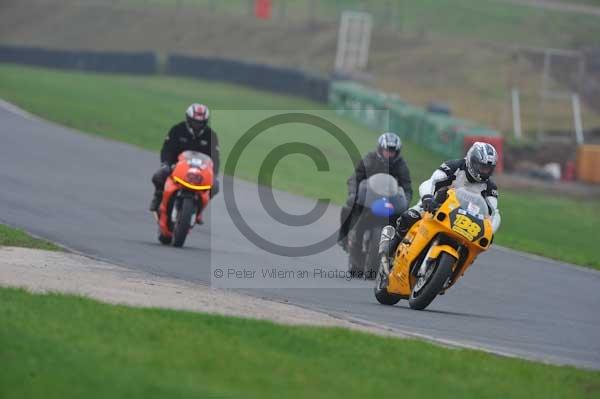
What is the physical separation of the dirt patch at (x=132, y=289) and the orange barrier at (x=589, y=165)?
2135 centimetres

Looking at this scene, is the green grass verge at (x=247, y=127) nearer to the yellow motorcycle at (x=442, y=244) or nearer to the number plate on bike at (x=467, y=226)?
the yellow motorcycle at (x=442, y=244)

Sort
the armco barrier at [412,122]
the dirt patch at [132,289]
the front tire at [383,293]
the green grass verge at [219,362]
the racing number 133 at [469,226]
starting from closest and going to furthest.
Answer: the green grass verge at [219,362] < the dirt patch at [132,289] < the racing number 133 at [469,226] < the front tire at [383,293] < the armco barrier at [412,122]

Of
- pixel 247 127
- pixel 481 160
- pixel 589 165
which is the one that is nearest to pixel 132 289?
pixel 481 160

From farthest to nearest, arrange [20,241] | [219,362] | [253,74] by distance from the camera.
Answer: [253,74] < [20,241] < [219,362]

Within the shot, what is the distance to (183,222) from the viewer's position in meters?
15.4

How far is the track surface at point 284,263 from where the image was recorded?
1134cm

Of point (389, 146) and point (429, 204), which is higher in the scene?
point (389, 146)

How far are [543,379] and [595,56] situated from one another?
3734cm

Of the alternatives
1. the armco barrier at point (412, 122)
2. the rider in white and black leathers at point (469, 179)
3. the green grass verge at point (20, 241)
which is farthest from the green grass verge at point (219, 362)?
the armco barrier at point (412, 122)

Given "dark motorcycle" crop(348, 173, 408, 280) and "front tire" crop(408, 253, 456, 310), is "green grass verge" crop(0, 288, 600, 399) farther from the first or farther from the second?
"dark motorcycle" crop(348, 173, 408, 280)

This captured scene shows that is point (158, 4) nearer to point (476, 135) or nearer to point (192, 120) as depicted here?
point (476, 135)

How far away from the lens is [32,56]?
48406 mm

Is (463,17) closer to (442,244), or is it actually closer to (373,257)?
(373,257)

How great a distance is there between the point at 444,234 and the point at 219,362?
3742 millimetres
